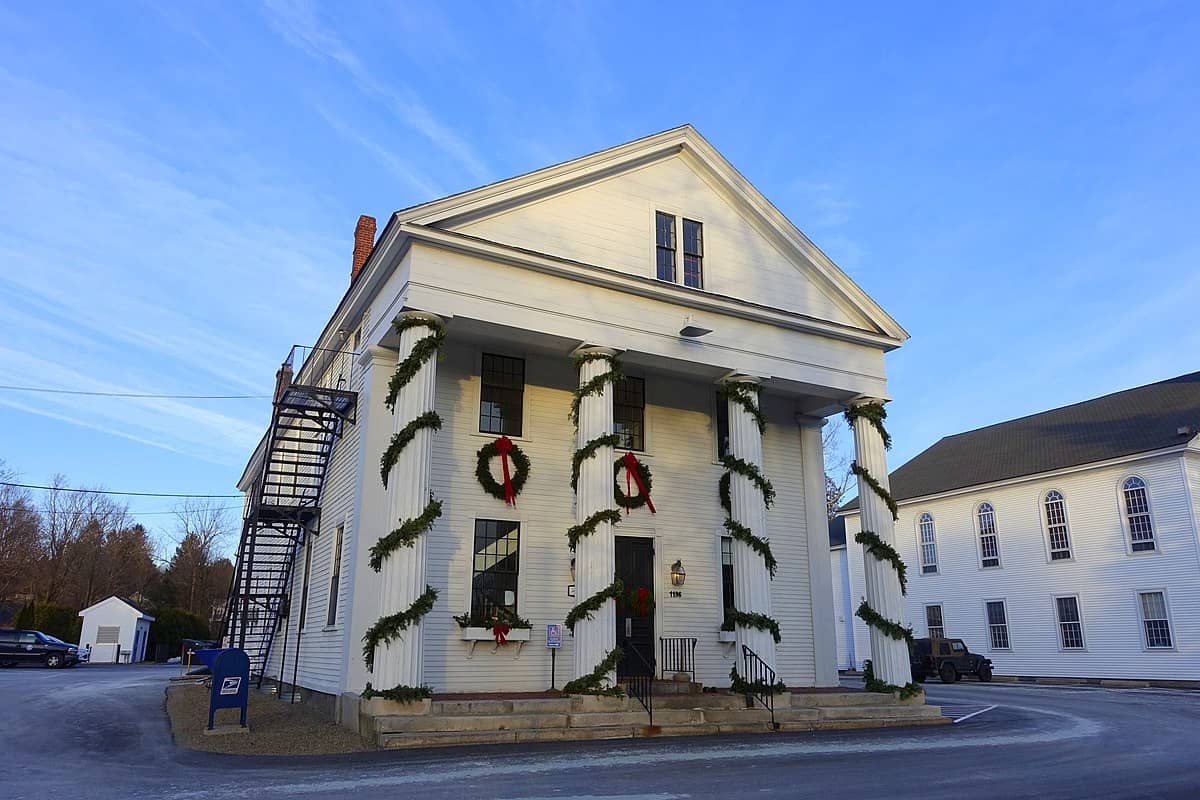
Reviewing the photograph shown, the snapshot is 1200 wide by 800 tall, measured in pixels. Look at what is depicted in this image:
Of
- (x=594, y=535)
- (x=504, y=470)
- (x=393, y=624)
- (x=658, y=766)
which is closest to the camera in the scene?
(x=658, y=766)

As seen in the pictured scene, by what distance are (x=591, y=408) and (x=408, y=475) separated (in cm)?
357

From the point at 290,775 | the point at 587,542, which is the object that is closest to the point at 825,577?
the point at 587,542

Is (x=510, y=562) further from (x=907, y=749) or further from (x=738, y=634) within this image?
(x=907, y=749)

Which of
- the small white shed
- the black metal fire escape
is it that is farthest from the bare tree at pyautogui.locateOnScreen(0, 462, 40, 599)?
the black metal fire escape

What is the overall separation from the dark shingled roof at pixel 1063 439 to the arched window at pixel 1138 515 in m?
1.21

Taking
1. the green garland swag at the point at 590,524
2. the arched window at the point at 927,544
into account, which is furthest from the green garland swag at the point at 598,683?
the arched window at the point at 927,544

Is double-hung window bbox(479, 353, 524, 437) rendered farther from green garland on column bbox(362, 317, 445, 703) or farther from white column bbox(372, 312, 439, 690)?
white column bbox(372, 312, 439, 690)

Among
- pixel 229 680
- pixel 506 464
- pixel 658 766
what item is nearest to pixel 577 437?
pixel 506 464

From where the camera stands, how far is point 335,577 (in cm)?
1595

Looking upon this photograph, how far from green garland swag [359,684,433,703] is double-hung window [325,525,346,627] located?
3.69 metres

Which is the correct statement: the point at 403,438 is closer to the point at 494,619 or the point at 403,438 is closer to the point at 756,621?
the point at 494,619

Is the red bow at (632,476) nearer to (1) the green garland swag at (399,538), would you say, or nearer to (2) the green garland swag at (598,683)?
(2) the green garland swag at (598,683)

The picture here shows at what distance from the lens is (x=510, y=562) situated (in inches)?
615

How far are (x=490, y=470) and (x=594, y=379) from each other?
8.93 feet
